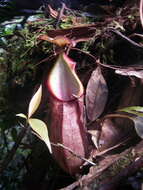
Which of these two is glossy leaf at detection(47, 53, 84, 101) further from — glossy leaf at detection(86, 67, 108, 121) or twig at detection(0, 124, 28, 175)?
twig at detection(0, 124, 28, 175)

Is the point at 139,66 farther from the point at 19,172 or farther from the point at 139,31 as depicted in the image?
the point at 19,172

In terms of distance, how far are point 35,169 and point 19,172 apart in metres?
0.06

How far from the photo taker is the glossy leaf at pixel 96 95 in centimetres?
84

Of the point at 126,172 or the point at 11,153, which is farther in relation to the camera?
the point at 11,153

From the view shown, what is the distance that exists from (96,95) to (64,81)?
11cm

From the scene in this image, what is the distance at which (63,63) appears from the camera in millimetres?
779

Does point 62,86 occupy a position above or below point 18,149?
above

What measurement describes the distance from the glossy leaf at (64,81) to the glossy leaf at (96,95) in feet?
0.23

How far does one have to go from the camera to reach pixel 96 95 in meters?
0.84

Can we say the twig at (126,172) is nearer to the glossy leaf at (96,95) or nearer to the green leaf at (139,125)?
the green leaf at (139,125)

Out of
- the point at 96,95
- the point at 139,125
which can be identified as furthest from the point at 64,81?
the point at 139,125

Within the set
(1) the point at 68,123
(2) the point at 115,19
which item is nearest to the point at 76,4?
(2) the point at 115,19

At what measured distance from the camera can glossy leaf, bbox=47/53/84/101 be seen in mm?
775

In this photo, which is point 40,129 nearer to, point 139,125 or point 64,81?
point 64,81
